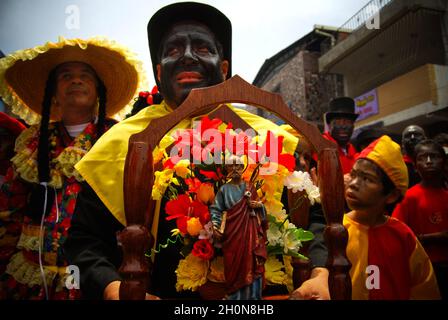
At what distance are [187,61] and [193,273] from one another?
0.72 metres

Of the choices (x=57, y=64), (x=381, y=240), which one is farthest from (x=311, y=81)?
(x=57, y=64)

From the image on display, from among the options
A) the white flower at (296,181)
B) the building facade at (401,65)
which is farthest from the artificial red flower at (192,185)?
the building facade at (401,65)

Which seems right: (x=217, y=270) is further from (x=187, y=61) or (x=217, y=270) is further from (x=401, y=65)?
(x=401, y=65)

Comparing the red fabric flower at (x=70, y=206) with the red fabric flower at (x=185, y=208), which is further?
the red fabric flower at (x=70, y=206)

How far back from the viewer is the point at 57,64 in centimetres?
201

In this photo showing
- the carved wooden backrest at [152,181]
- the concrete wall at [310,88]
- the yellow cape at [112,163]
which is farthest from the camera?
the concrete wall at [310,88]

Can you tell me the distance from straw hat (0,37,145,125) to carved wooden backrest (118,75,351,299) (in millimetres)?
1278

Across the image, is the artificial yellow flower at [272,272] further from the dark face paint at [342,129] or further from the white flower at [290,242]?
the dark face paint at [342,129]

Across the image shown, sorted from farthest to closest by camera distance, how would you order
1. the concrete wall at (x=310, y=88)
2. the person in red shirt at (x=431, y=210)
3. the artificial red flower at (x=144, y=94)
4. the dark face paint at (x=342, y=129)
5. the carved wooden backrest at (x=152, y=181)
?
the concrete wall at (x=310, y=88)
the dark face paint at (x=342, y=129)
the person in red shirt at (x=431, y=210)
the artificial red flower at (x=144, y=94)
the carved wooden backrest at (x=152, y=181)

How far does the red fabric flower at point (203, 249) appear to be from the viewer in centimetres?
77

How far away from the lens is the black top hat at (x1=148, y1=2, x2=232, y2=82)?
4.21ft

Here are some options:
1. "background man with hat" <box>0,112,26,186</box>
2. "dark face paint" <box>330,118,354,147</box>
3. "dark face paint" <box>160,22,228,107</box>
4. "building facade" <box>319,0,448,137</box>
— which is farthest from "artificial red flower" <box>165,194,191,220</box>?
"building facade" <box>319,0,448,137</box>

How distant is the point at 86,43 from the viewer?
6.09 ft
